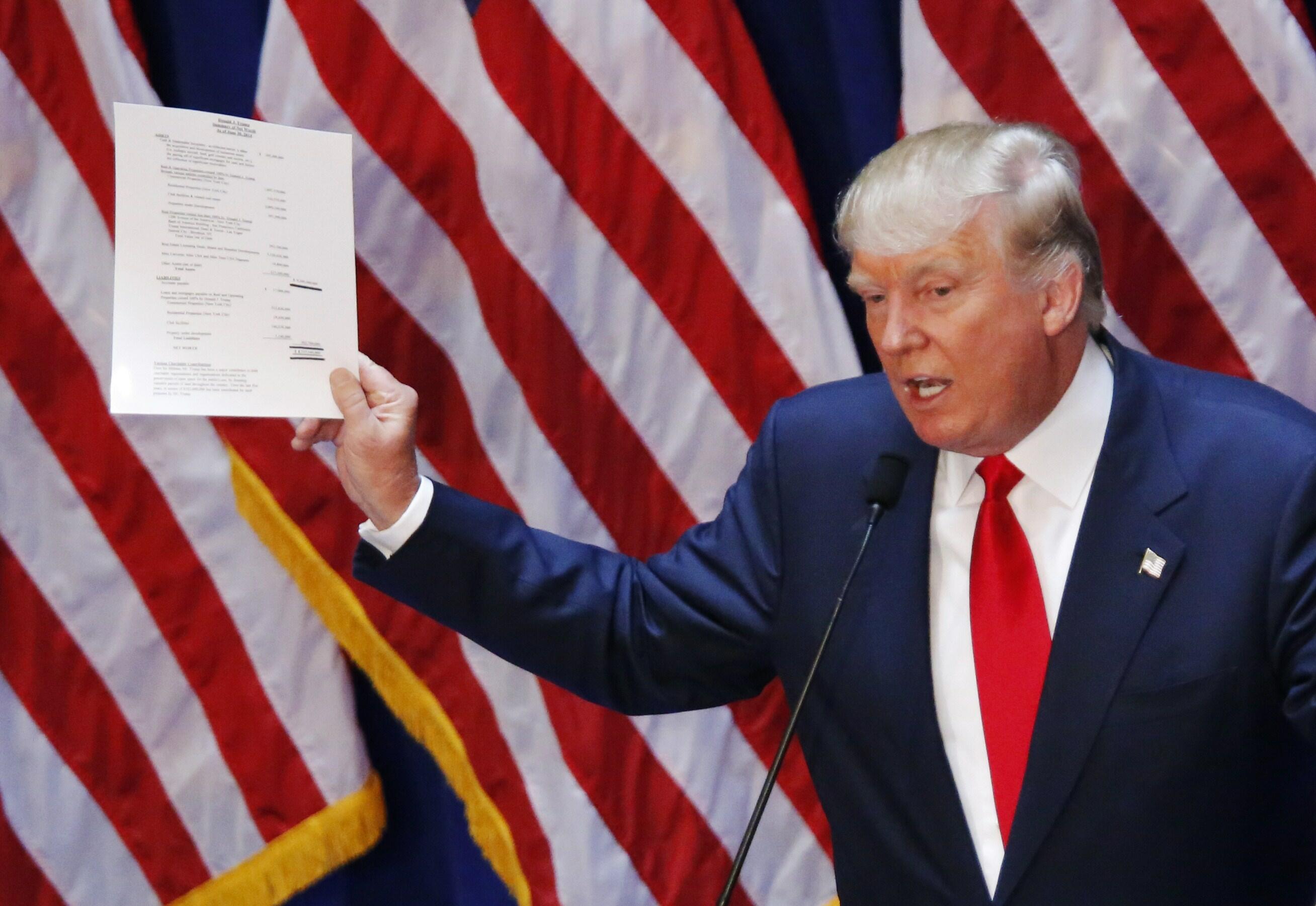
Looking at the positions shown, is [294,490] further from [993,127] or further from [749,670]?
[993,127]

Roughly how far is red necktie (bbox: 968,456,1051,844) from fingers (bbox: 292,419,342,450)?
79 cm

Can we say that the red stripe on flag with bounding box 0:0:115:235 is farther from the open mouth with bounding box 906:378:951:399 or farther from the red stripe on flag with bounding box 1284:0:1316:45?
the red stripe on flag with bounding box 1284:0:1316:45

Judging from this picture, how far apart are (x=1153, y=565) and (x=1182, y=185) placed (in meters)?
0.76

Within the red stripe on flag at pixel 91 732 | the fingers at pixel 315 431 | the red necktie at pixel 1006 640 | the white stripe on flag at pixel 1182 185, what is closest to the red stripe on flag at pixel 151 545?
the red stripe on flag at pixel 91 732

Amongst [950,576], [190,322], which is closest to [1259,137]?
[950,576]

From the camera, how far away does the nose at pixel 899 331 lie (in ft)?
4.82

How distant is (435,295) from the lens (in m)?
2.06

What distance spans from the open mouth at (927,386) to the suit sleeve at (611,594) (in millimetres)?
275

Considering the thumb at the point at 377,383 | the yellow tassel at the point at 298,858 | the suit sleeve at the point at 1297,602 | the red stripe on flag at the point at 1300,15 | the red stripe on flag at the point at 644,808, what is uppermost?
the red stripe on flag at the point at 1300,15

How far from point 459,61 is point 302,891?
1463 millimetres

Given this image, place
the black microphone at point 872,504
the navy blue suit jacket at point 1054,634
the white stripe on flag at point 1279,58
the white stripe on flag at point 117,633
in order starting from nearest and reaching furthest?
the black microphone at point 872,504
the navy blue suit jacket at point 1054,634
the white stripe on flag at point 1279,58
the white stripe on flag at point 117,633

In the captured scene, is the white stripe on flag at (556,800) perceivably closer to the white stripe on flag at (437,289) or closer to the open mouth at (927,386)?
the white stripe on flag at (437,289)

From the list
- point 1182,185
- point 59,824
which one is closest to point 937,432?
point 1182,185

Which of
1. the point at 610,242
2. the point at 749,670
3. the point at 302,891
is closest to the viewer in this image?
the point at 749,670
